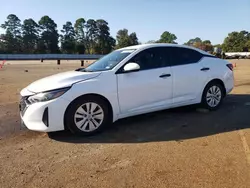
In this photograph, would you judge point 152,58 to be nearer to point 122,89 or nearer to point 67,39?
point 122,89

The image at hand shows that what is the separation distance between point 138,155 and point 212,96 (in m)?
3.22

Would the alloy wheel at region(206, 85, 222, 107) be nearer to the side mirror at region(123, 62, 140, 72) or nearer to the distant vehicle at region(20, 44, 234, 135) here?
the distant vehicle at region(20, 44, 234, 135)

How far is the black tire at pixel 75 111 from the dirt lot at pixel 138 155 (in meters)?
0.15

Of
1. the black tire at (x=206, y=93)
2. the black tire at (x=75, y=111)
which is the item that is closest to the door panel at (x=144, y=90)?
the black tire at (x=75, y=111)

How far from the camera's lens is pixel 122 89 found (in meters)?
5.13

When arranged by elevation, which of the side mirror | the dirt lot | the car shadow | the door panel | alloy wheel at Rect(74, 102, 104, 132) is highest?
the side mirror

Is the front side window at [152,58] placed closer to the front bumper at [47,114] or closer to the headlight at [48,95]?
the headlight at [48,95]

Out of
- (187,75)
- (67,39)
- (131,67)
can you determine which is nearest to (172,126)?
(187,75)

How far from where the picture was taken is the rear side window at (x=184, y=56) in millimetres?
6008

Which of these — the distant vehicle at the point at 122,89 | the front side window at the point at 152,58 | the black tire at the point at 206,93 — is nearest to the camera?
the distant vehicle at the point at 122,89

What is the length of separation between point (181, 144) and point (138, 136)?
0.79m

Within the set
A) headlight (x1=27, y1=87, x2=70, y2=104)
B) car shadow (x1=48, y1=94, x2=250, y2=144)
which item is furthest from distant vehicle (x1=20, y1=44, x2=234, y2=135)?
car shadow (x1=48, y1=94, x2=250, y2=144)

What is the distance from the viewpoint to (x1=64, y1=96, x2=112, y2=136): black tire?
15.6 feet

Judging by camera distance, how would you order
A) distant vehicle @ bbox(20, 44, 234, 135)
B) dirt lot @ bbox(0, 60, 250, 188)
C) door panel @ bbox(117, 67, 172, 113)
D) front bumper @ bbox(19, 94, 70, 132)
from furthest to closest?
1. door panel @ bbox(117, 67, 172, 113)
2. distant vehicle @ bbox(20, 44, 234, 135)
3. front bumper @ bbox(19, 94, 70, 132)
4. dirt lot @ bbox(0, 60, 250, 188)
